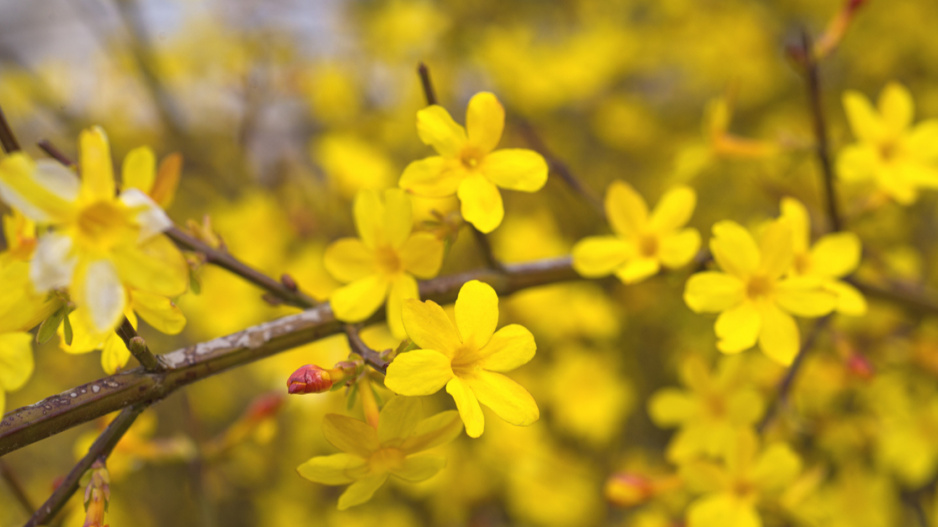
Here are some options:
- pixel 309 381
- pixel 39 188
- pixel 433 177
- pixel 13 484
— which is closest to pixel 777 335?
pixel 433 177

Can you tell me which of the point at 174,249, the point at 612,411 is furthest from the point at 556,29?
the point at 174,249

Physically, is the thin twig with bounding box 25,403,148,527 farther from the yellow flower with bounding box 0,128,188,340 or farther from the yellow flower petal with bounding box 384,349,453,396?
the yellow flower petal with bounding box 384,349,453,396

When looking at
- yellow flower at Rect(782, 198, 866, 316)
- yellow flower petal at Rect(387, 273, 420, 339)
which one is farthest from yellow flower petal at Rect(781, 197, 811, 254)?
yellow flower petal at Rect(387, 273, 420, 339)

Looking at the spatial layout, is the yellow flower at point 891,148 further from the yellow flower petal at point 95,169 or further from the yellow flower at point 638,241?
the yellow flower petal at point 95,169

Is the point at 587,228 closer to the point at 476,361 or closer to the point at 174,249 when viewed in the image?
the point at 476,361

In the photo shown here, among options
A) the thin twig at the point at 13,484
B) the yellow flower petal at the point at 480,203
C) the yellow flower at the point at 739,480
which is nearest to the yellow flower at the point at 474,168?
the yellow flower petal at the point at 480,203
